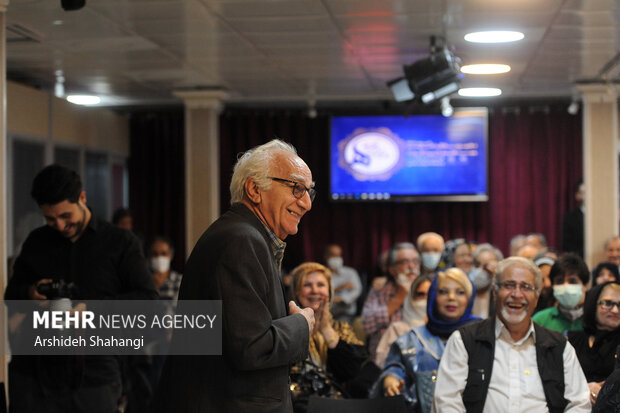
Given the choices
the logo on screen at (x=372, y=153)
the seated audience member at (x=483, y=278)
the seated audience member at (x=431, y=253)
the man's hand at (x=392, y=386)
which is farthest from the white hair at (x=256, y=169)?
the logo on screen at (x=372, y=153)

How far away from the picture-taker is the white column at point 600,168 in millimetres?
8094

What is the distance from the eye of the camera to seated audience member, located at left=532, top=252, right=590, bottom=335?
15.9 feet

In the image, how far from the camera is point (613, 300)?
4.11 meters

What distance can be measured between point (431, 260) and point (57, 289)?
4520mm

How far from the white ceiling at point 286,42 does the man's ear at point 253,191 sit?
2413mm

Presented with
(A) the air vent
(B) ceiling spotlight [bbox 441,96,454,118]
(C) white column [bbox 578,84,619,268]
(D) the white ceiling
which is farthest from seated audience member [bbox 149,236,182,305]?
(C) white column [bbox 578,84,619,268]

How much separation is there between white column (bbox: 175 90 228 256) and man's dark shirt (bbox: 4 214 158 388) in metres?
4.71

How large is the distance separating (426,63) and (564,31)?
93cm

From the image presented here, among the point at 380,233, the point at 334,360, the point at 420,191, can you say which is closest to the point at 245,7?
the point at 334,360

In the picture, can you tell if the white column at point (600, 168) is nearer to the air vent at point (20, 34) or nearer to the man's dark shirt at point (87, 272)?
the air vent at point (20, 34)

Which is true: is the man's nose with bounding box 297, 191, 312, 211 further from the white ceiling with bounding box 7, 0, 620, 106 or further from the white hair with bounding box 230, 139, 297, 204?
the white ceiling with bounding box 7, 0, 620, 106

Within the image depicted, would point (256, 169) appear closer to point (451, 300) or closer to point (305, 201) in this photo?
point (305, 201)

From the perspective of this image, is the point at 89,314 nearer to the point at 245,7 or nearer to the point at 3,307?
the point at 3,307

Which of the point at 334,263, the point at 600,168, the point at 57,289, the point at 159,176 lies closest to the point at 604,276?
the point at 600,168
